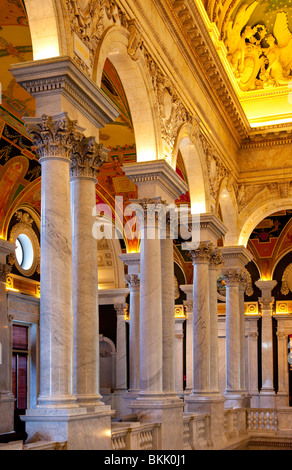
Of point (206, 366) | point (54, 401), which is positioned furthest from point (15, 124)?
point (54, 401)

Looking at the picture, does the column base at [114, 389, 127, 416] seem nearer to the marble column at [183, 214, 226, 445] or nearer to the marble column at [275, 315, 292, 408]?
the marble column at [275, 315, 292, 408]

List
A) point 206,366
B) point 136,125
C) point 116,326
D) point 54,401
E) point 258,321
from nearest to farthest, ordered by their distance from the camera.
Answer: point 54,401 < point 136,125 < point 206,366 < point 116,326 < point 258,321

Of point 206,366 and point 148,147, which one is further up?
point 148,147

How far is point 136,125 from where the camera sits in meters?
13.1

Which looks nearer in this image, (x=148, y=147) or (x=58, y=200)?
(x=58, y=200)

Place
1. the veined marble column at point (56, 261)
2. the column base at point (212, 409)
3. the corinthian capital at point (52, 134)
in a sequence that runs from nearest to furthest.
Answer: the veined marble column at point (56, 261)
the corinthian capital at point (52, 134)
the column base at point (212, 409)

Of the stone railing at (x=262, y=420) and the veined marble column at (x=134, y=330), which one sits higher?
the veined marble column at (x=134, y=330)

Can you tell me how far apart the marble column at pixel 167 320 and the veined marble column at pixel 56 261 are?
4627 millimetres

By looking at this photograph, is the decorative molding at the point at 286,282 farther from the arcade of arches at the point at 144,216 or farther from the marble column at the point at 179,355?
the marble column at the point at 179,355

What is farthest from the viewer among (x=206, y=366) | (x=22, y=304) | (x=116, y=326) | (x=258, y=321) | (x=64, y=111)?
(x=258, y=321)

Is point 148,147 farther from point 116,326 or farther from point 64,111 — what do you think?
point 116,326

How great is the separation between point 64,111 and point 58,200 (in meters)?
1.15

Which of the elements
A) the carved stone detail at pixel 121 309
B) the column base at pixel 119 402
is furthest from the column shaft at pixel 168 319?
the carved stone detail at pixel 121 309

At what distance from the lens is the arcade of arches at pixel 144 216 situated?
29.5 feet
